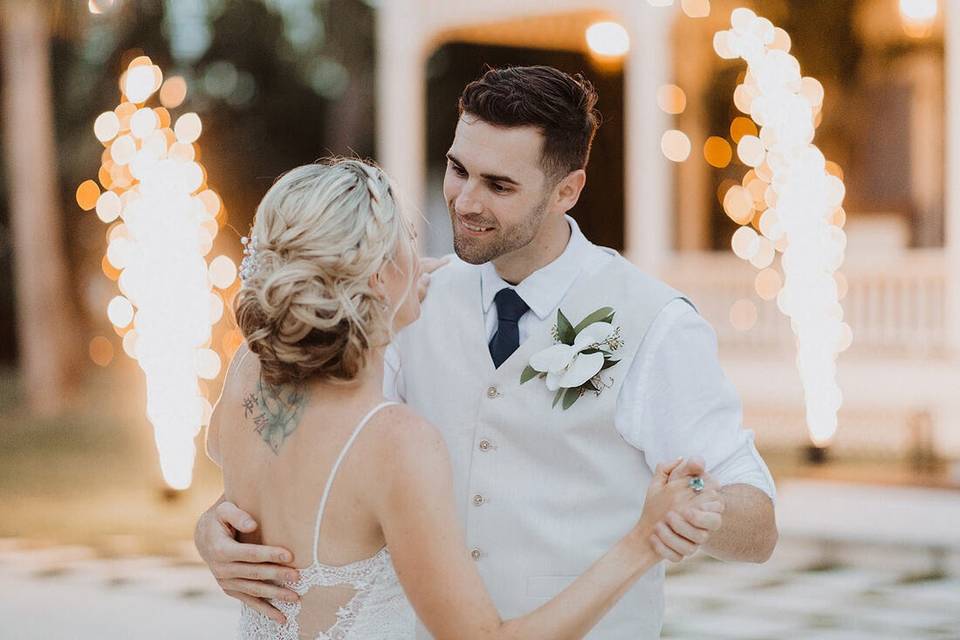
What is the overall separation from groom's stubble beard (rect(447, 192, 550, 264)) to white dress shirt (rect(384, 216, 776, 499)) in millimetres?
330

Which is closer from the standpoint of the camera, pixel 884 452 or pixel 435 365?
pixel 435 365

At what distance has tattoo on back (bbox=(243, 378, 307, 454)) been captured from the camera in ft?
7.99

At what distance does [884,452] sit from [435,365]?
10125mm

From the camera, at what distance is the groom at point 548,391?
2732mm

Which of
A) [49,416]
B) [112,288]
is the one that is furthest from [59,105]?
[49,416]

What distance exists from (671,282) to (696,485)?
35.0 ft

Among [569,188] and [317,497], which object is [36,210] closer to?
[569,188]

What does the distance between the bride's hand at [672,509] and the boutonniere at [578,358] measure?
0.45m

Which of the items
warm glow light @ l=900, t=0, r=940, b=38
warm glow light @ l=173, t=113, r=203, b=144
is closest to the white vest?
warm glow light @ l=173, t=113, r=203, b=144

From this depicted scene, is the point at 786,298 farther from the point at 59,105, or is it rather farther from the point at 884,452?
the point at 59,105

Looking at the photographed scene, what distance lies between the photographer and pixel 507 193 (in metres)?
2.88

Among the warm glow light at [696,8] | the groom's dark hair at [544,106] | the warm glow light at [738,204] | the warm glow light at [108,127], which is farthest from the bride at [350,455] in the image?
the warm glow light at [738,204]

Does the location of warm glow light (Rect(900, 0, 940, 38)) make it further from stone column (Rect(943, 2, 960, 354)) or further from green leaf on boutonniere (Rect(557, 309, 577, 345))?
green leaf on boutonniere (Rect(557, 309, 577, 345))

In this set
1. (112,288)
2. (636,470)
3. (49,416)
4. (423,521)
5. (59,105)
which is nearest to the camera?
(423,521)
